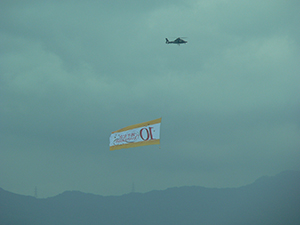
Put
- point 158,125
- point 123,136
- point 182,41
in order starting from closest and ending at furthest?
point 158,125 → point 123,136 → point 182,41

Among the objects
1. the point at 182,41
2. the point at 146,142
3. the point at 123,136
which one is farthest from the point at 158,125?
the point at 182,41

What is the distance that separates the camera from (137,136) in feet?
173

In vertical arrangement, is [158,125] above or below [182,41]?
below

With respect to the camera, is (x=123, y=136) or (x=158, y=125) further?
(x=123, y=136)

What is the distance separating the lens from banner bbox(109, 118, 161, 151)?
5004 centimetres

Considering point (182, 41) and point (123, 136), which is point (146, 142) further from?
point (182, 41)

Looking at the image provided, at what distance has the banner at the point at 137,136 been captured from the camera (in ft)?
164

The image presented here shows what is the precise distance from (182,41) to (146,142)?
279 ft

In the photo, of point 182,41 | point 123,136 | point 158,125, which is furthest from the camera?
point 182,41

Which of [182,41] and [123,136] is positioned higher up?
[182,41]

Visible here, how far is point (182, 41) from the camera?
5128 inches

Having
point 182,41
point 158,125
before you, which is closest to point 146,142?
point 158,125

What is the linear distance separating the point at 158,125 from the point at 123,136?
9120 mm

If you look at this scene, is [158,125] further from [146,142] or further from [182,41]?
[182,41]
